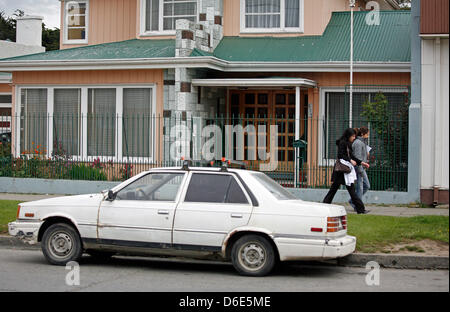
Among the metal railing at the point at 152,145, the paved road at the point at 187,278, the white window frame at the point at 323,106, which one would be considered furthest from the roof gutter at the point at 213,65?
the paved road at the point at 187,278

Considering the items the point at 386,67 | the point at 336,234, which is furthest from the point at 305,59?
the point at 336,234

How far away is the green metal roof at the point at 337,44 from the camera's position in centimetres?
1883

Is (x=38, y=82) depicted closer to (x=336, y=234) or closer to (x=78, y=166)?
(x=78, y=166)

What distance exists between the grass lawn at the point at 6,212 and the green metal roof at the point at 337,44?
636 cm

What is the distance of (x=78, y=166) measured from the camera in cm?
1894

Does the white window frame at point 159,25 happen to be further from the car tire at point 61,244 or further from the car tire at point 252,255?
the car tire at point 252,255

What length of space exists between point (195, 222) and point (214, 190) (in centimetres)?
54

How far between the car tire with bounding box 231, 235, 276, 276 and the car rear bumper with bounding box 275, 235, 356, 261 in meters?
0.18

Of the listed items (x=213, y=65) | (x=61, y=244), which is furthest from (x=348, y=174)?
(x=61, y=244)

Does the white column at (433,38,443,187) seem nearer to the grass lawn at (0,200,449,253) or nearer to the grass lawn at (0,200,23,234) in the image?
the grass lawn at (0,200,449,253)

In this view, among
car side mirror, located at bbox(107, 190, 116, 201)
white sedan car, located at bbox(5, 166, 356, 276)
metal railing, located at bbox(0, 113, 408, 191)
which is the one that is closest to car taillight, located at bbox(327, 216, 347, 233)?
white sedan car, located at bbox(5, 166, 356, 276)

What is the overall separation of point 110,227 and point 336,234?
311 centimetres

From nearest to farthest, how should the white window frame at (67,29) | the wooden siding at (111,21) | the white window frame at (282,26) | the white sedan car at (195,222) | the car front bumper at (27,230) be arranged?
the white sedan car at (195,222) < the car front bumper at (27,230) < the white window frame at (282,26) < the wooden siding at (111,21) < the white window frame at (67,29)

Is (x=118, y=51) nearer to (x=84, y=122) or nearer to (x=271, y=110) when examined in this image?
(x=84, y=122)
